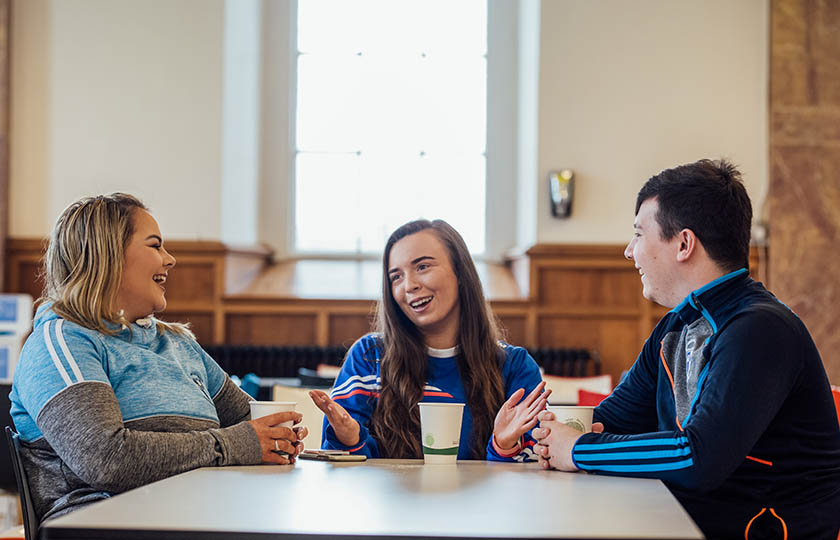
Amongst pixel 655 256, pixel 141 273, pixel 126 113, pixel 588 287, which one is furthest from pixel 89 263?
pixel 588 287

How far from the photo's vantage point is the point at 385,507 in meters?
1.33

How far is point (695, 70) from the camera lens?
20.9ft

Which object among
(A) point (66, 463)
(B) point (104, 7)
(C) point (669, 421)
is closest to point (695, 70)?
(B) point (104, 7)

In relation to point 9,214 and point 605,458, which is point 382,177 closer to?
point 9,214

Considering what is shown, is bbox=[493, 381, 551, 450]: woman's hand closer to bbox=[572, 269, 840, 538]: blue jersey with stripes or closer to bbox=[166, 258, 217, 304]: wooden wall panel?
bbox=[572, 269, 840, 538]: blue jersey with stripes

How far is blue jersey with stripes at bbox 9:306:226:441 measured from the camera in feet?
5.86

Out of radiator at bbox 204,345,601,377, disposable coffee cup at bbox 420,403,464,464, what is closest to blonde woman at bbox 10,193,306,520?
disposable coffee cup at bbox 420,403,464,464

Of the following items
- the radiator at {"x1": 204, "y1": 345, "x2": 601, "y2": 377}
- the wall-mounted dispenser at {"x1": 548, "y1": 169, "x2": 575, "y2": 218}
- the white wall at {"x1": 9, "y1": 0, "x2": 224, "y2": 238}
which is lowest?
the radiator at {"x1": 204, "y1": 345, "x2": 601, "y2": 377}

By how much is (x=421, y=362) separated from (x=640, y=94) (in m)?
4.46

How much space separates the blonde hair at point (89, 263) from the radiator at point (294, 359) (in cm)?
426

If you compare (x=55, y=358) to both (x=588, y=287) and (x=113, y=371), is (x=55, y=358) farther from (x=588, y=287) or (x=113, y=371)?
(x=588, y=287)

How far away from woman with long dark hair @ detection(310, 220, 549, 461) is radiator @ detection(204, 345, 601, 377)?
374 centimetres

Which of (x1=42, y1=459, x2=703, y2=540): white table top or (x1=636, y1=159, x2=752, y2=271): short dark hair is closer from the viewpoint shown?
(x1=42, y1=459, x2=703, y2=540): white table top

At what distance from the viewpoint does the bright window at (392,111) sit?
23.2 ft
